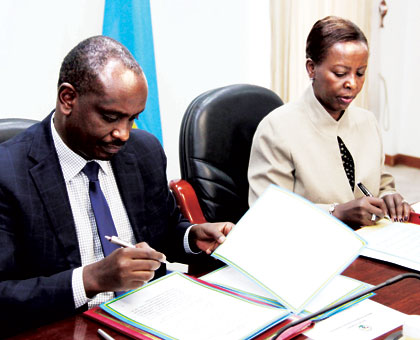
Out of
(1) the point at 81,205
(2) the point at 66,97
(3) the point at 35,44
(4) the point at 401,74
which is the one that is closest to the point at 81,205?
(1) the point at 81,205

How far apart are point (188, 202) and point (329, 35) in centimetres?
74

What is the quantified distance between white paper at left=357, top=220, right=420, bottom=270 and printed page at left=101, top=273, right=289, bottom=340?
408 millimetres

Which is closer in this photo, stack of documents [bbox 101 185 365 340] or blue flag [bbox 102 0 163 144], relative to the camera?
stack of documents [bbox 101 185 365 340]

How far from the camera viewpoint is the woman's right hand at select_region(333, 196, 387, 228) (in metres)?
1.52

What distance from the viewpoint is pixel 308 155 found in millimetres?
1828

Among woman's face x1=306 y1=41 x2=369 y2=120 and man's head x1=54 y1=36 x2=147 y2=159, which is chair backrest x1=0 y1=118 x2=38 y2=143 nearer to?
man's head x1=54 y1=36 x2=147 y2=159

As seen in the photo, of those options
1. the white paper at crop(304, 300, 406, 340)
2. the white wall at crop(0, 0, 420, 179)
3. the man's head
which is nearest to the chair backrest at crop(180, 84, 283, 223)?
the man's head

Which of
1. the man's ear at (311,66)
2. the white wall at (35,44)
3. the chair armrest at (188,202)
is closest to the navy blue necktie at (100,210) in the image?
the chair armrest at (188,202)

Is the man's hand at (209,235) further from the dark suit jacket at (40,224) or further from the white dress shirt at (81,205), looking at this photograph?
the white dress shirt at (81,205)

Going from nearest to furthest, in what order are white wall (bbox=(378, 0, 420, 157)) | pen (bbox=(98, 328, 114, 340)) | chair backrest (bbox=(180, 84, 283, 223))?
pen (bbox=(98, 328, 114, 340))
chair backrest (bbox=(180, 84, 283, 223))
white wall (bbox=(378, 0, 420, 157))

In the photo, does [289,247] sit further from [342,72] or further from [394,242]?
[342,72]

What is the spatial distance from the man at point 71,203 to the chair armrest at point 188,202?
1.26 ft

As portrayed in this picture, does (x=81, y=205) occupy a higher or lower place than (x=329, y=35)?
lower

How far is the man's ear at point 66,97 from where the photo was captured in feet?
3.85
